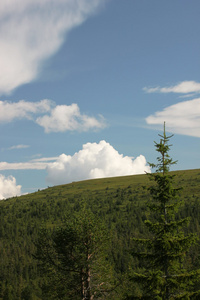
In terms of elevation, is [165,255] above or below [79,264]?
above

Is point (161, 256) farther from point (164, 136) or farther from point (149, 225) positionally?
point (164, 136)

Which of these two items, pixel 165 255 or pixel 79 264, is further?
pixel 79 264

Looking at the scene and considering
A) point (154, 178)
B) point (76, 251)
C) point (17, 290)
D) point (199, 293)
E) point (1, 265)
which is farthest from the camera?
point (1, 265)

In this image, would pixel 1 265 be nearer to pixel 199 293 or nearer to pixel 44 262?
pixel 44 262

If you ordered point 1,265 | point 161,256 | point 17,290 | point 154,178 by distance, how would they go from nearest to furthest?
point 161,256
point 154,178
point 17,290
point 1,265

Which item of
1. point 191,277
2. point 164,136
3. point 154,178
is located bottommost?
point 191,277

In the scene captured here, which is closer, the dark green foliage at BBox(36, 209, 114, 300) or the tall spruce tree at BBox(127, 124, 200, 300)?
the tall spruce tree at BBox(127, 124, 200, 300)

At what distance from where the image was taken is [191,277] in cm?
2028

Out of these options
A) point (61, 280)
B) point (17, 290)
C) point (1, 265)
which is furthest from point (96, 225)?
point (1, 265)

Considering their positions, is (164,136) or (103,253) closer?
(164,136)

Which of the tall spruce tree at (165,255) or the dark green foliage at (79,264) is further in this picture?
the dark green foliage at (79,264)

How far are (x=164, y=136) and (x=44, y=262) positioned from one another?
19.4 m

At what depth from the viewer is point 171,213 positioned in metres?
22.1

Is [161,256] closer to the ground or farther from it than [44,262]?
farther from it
